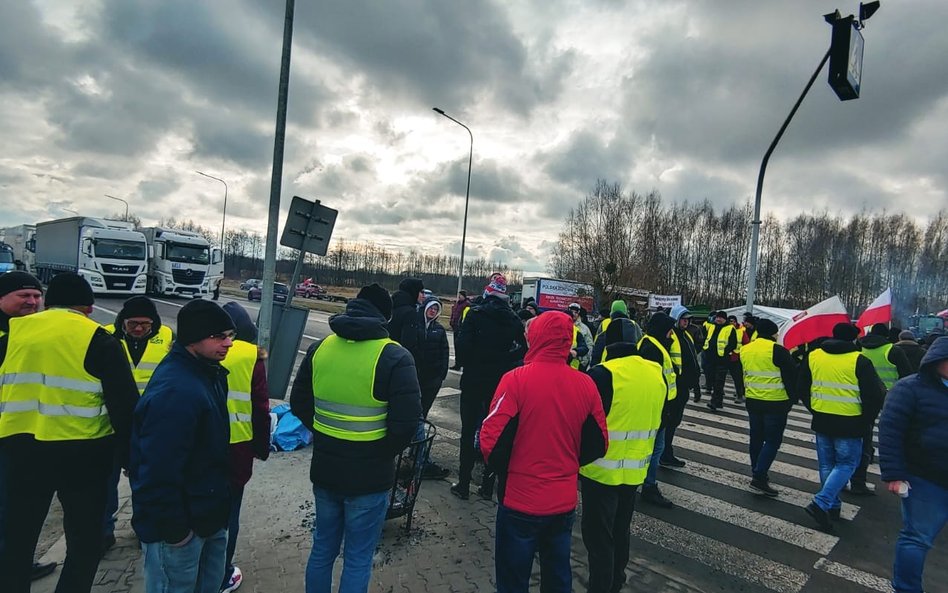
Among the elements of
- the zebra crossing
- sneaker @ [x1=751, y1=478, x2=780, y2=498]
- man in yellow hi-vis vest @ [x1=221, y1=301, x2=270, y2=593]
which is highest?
man in yellow hi-vis vest @ [x1=221, y1=301, x2=270, y2=593]

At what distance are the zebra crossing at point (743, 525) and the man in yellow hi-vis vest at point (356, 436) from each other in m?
2.62

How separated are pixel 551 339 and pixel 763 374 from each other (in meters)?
4.12

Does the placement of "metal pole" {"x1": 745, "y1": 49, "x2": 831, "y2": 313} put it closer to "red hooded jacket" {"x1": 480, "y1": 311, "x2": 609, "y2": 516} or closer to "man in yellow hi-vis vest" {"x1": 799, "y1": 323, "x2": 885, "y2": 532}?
"man in yellow hi-vis vest" {"x1": 799, "y1": 323, "x2": 885, "y2": 532}

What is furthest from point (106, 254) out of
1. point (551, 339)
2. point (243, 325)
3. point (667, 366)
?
point (551, 339)

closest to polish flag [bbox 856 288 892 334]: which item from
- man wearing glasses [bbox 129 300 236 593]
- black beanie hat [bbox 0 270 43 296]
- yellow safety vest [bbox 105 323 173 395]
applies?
man wearing glasses [bbox 129 300 236 593]

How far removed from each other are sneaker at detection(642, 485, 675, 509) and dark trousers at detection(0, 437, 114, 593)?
4.83 metres

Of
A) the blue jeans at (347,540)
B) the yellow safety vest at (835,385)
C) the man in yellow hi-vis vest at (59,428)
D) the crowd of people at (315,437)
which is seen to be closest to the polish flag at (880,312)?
the yellow safety vest at (835,385)

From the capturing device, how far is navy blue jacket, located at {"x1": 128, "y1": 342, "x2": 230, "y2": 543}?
1967 mm

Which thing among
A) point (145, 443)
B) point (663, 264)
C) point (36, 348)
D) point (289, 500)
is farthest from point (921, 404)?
point (663, 264)

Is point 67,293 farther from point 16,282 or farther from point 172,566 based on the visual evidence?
point 172,566

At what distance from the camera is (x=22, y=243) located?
3634cm

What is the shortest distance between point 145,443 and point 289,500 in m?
2.91

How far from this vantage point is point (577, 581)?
3584 mm

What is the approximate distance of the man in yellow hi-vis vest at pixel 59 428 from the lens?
8.31 ft
